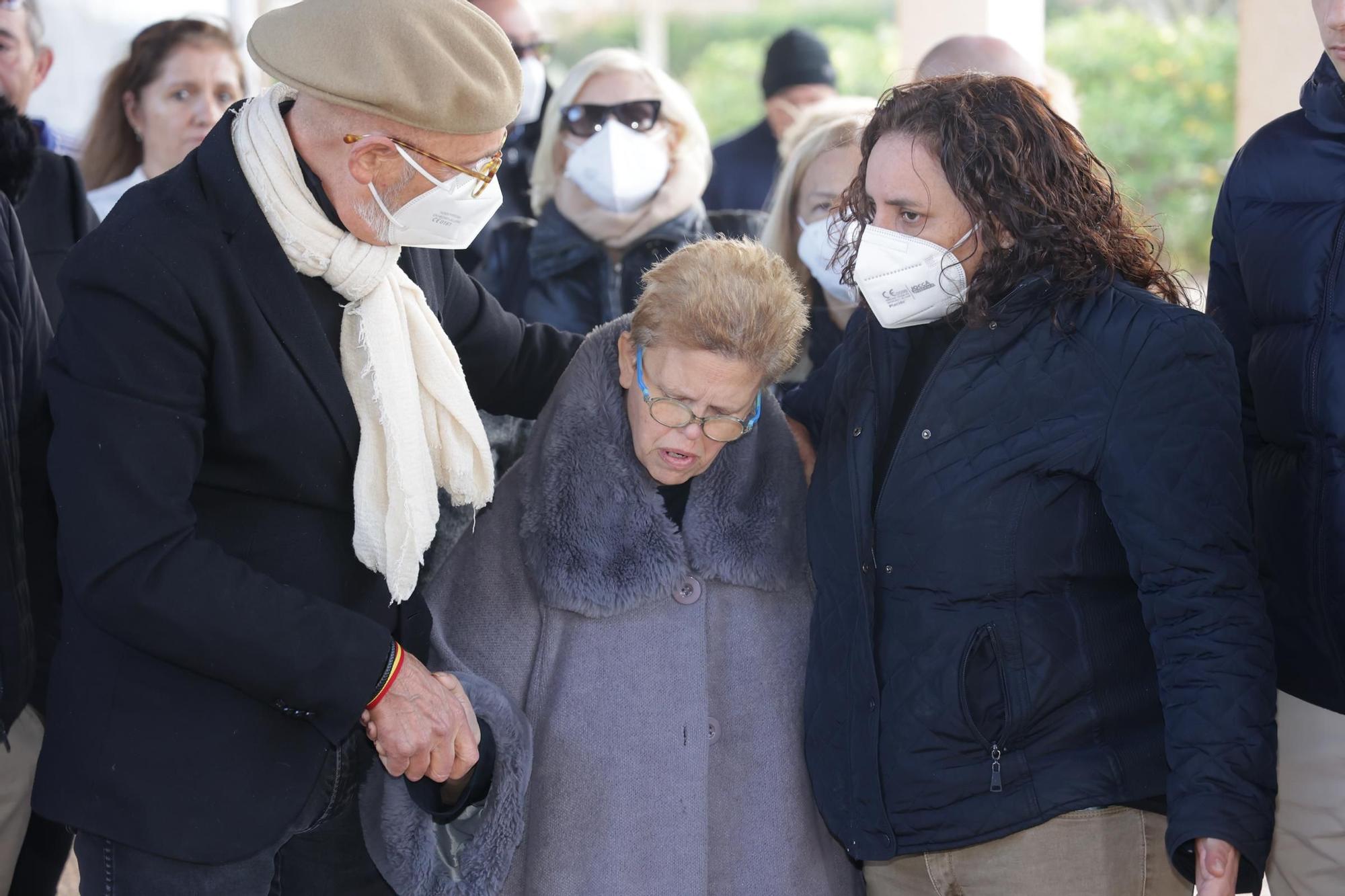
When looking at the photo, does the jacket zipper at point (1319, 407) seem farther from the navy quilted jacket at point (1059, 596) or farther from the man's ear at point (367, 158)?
the man's ear at point (367, 158)

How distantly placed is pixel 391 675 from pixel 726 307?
87 cm

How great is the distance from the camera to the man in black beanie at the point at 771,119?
231 inches

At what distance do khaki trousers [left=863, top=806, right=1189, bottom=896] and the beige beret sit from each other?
1.43 meters

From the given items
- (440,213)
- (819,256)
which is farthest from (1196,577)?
(819,256)

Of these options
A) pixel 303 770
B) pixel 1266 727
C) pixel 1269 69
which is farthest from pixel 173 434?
pixel 1269 69

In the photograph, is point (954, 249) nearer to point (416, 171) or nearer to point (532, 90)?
point (416, 171)

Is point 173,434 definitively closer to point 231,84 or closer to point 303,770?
point 303,770

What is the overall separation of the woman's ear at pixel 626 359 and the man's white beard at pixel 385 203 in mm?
547

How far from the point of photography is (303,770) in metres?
2.26

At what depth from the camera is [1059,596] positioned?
2.26m

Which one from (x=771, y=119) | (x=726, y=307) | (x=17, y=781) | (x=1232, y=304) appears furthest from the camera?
(x=771, y=119)

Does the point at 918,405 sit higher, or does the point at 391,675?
the point at 918,405

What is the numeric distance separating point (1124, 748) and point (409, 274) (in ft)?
4.85

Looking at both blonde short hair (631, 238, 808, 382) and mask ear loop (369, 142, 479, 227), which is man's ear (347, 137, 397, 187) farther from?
blonde short hair (631, 238, 808, 382)
